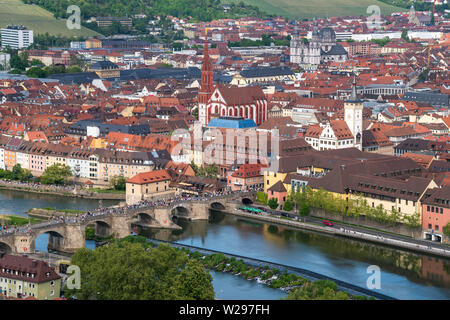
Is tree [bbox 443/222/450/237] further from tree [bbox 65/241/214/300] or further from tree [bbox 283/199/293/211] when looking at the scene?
tree [bbox 65/241/214/300]

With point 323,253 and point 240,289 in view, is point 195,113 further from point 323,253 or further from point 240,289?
point 240,289

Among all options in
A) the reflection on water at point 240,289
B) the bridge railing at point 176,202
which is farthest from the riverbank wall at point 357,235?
the reflection on water at point 240,289

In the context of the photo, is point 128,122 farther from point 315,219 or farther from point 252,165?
point 315,219

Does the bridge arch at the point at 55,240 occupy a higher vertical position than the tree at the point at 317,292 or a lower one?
lower

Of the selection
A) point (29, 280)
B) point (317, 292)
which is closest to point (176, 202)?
point (29, 280)

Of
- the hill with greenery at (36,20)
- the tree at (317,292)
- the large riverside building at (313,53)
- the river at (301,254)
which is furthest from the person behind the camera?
the hill with greenery at (36,20)

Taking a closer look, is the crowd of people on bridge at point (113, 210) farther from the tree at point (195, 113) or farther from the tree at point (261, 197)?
the tree at point (195, 113)
